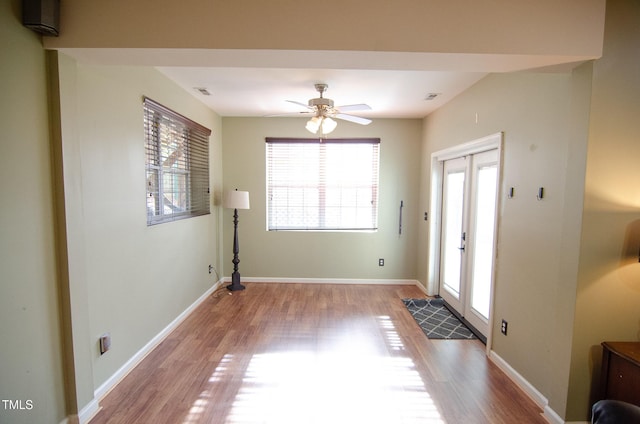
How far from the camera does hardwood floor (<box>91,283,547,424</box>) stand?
1.93m

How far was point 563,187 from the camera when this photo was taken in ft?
6.03

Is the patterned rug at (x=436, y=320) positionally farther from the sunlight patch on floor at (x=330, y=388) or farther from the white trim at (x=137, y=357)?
the white trim at (x=137, y=357)

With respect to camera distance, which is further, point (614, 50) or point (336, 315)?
point (336, 315)

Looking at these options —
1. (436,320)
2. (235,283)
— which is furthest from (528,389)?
(235,283)

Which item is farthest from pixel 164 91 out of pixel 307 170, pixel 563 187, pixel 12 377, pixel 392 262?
pixel 392 262

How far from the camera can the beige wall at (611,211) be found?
5.40 ft

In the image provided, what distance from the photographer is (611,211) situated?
1.68m

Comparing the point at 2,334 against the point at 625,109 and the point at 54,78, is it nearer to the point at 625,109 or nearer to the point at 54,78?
the point at 54,78

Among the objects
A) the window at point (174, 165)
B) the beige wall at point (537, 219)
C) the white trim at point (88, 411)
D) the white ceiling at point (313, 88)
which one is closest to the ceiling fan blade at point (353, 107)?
the white ceiling at point (313, 88)

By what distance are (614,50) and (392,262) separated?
3.50 m

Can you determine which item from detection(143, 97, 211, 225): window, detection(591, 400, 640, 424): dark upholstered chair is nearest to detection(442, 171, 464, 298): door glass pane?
detection(591, 400, 640, 424): dark upholstered chair

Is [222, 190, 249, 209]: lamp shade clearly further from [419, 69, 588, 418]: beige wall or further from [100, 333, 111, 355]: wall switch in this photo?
[419, 69, 588, 418]: beige wall

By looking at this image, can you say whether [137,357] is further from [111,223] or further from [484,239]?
[484,239]

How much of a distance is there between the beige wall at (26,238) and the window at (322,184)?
3005 millimetres
